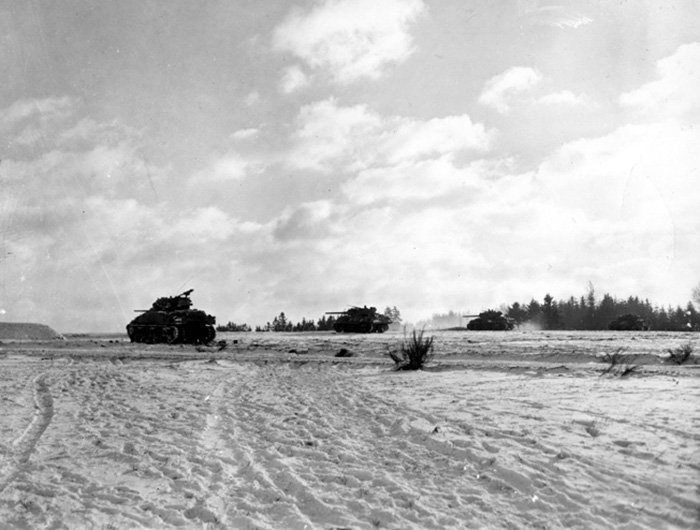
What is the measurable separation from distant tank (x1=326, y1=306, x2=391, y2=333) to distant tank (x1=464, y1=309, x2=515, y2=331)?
29.5 ft

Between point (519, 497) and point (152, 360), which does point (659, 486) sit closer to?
point (519, 497)

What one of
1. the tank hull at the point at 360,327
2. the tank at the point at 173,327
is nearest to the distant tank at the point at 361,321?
the tank hull at the point at 360,327

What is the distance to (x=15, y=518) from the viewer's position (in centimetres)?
456

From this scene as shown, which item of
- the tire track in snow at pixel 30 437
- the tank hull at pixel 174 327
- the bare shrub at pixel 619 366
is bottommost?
the tire track in snow at pixel 30 437

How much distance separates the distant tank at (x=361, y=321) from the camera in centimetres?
4212

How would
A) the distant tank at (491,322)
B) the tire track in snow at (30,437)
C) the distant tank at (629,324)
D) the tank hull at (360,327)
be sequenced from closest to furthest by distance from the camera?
the tire track in snow at (30,437)
the tank hull at (360,327)
the distant tank at (629,324)
the distant tank at (491,322)

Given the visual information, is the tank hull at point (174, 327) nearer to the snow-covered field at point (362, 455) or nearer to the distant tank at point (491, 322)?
the snow-covered field at point (362, 455)

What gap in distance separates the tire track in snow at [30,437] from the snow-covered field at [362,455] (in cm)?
3

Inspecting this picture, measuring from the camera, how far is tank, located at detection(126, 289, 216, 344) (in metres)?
30.8

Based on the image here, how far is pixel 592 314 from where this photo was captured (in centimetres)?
7525

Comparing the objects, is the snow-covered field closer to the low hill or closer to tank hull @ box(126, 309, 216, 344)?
tank hull @ box(126, 309, 216, 344)

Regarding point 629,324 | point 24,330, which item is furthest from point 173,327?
point 629,324

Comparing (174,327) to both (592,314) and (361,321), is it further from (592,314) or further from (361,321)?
(592,314)

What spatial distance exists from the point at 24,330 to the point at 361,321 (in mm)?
26710
